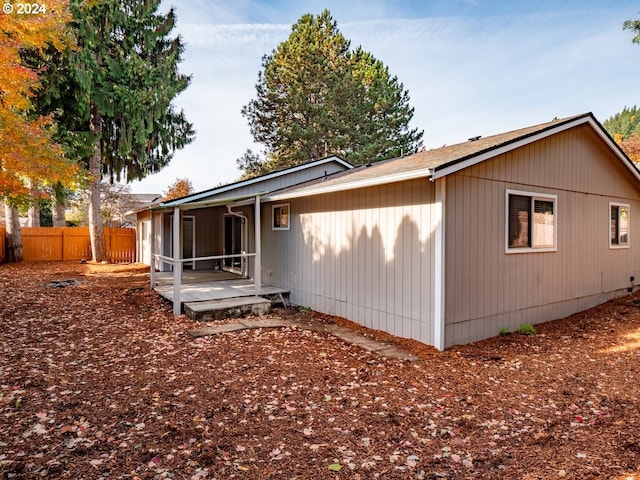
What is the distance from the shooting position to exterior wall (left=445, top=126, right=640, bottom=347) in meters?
5.81

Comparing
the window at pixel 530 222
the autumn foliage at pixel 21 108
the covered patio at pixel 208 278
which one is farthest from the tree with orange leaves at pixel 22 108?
the window at pixel 530 222

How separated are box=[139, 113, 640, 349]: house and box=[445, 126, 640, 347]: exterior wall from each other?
0.03m

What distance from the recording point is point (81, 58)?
1301 cm

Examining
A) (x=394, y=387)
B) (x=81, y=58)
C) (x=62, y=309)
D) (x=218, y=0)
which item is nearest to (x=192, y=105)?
(x=81, y=58)

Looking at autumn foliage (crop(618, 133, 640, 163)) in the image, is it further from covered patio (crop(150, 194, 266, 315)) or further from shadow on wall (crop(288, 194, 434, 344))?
covered patio (crop(150, 194, 266, 315))

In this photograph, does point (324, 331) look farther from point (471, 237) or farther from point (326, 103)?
point (326, 103)

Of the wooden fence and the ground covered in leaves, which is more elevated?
the wooden fence

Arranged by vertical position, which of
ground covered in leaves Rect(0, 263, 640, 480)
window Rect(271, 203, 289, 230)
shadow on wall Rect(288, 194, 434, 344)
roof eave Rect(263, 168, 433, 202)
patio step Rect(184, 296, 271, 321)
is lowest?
ground covered in leaves Rect(0, 263, 640, 480)

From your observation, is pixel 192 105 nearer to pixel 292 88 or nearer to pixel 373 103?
pixel 292 88

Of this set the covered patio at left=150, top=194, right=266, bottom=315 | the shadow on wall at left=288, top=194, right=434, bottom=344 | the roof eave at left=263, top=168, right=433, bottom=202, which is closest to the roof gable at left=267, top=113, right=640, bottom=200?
the roof eave at left=263, top=168, right=433, bottom=202

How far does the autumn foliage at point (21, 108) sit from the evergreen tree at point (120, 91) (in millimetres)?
2769

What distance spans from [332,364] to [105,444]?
2.78 metres

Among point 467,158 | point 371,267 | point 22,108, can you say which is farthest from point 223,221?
point 467,158

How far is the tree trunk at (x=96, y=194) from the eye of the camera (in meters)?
15.2
